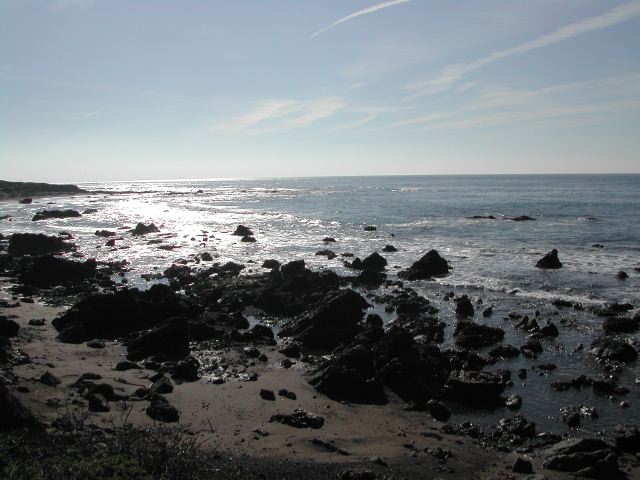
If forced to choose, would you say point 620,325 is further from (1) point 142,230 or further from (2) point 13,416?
(1) point 142,230

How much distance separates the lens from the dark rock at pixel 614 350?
1838cm

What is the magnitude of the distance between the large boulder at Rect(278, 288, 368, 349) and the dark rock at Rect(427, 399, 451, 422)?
639cm

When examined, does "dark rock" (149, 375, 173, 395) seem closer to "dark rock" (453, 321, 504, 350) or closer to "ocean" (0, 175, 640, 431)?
"ocean" (0, 175, 640, 431)

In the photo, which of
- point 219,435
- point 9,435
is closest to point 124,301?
point 219,435

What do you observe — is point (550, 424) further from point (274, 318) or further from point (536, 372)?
point (274, 318)

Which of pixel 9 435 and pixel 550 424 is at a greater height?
pixel 9 435

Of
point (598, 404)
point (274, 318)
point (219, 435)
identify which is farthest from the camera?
point (274, 318)

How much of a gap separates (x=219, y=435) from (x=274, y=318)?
12645 millimetres

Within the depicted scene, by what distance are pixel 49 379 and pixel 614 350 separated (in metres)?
19.6

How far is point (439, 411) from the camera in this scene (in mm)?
14445

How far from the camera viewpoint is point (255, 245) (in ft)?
164

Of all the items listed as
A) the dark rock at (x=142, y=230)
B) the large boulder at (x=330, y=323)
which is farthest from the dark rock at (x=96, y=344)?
the dark rock at (x=142, y=230)

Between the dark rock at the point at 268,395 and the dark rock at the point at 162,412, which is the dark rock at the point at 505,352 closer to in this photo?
the dark rock at the point at 268,395

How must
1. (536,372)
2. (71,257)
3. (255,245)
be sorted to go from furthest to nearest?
1. (255,245)
2. (71,257)
3. (536,372)
